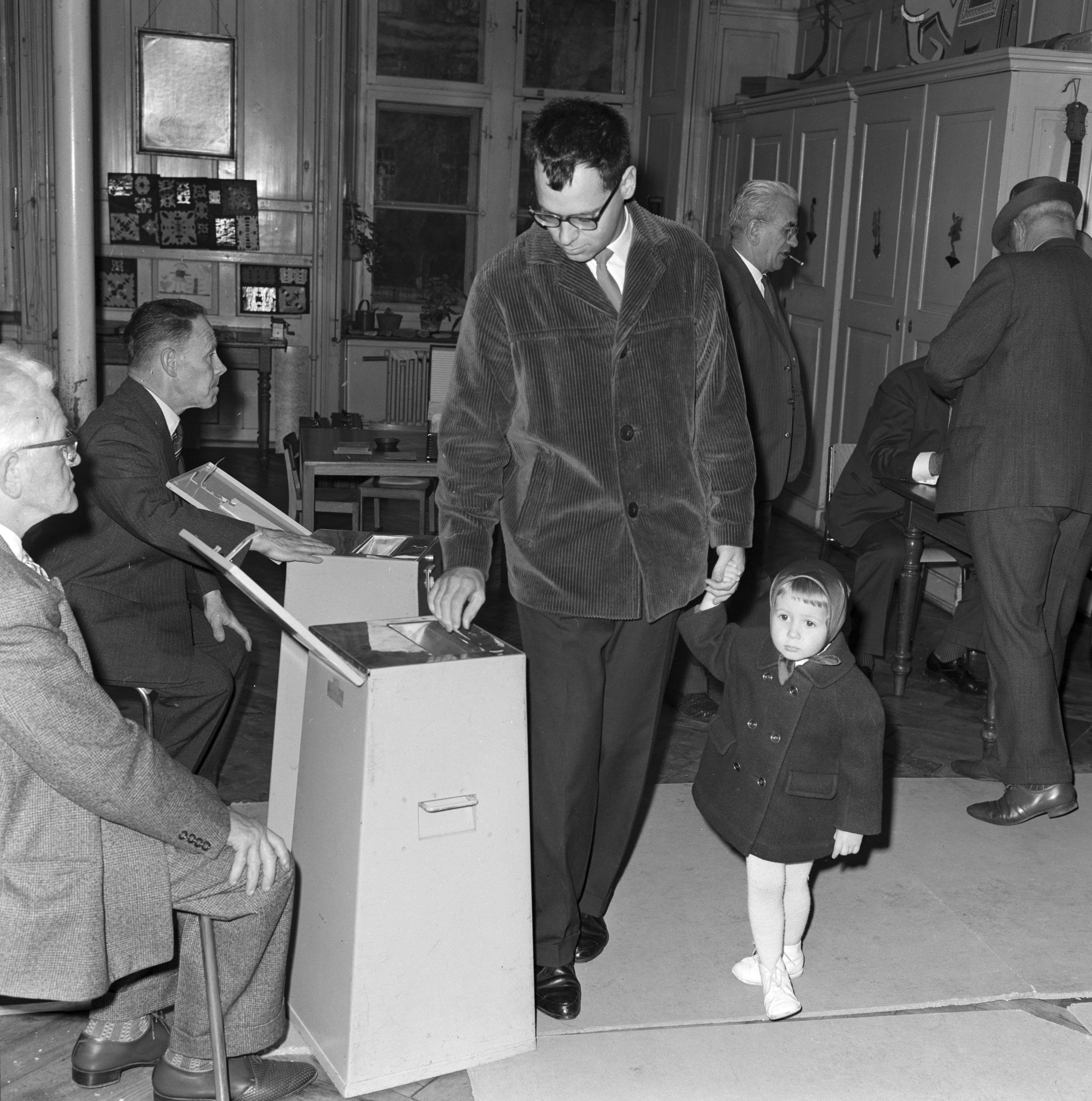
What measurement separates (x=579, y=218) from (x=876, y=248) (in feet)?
16.5

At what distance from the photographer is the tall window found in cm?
1014

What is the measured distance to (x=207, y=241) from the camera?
31.9 feet

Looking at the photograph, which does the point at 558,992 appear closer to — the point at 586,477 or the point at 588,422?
the point at 586,477

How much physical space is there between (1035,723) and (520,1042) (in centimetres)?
194

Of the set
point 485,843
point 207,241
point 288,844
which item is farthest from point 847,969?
point 207,241

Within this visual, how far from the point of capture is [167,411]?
3279 millimetres

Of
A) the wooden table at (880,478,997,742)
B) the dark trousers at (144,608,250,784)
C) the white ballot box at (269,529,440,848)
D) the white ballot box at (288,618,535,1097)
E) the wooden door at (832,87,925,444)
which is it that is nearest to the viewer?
the white ballot box at (288,618,535,1097)

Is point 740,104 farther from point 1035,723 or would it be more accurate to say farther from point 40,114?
point 1035,723

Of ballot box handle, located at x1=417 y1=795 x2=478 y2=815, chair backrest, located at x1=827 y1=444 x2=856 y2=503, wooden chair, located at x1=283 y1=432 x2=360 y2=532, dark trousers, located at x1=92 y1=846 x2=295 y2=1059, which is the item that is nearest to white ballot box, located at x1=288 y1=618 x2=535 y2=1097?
ballot box handle, located at x1=417 y1=795 x2=478 y2=815

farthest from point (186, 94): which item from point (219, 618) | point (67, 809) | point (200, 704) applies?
point (67, 809)

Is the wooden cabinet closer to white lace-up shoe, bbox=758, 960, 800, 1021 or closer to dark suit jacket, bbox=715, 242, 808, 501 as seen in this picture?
dark suit jacket, bbox=715, 242, 808, 501

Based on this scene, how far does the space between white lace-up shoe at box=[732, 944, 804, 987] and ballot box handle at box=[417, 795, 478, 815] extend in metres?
0.90

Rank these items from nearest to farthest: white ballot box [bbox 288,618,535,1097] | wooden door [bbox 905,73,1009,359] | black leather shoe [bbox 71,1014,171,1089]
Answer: white ballot box [bbox 288,618,535,1097] < black leather shoe [bbox 71,1014,171,1089] < wooden door [bbox 905,73,1009,359]

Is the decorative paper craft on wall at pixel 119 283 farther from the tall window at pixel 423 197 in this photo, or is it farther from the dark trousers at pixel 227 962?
the dark trousers at pixel 227 962
